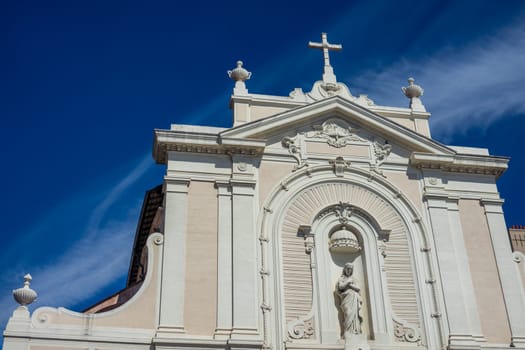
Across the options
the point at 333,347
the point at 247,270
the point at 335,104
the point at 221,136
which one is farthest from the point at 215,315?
the point at 335,104

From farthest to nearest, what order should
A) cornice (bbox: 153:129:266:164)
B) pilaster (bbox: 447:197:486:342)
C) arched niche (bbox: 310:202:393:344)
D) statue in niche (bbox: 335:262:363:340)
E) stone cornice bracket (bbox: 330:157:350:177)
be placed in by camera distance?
stone cornice bracket (bbox: 330:157:350:177)
cornice (bbox: 153:129:266:164)
pilaster (bbox: 447:197:486:342)
arched niche (bbox: 310:202:393:344)
statue in niche (bbox: 335:262:363:340)

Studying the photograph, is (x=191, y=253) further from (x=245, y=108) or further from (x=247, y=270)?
(x=245, y=108)

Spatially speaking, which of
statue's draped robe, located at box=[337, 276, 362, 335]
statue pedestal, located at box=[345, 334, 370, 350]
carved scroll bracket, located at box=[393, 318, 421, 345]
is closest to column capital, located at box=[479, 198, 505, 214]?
carved scroll bracket, located at box=[393, 318, 421, 345]

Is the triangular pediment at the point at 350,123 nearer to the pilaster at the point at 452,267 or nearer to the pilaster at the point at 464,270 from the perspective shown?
the pilaster at the point at 452,267

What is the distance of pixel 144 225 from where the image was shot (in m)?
23.1

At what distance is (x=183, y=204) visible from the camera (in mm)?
16938

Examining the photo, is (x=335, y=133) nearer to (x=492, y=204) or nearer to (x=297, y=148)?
(x=297, y=148)

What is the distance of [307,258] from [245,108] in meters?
3.87

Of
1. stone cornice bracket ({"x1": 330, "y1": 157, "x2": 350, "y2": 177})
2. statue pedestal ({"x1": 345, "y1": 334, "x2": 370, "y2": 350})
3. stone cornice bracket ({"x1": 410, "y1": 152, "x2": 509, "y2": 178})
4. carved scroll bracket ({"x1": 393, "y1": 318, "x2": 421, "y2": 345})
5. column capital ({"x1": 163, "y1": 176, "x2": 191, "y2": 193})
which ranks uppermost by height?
stone cornice bracket ({"x1": 410, "y1": 152, "x2": 509, "y2": 178})

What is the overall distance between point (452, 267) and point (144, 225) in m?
9.37

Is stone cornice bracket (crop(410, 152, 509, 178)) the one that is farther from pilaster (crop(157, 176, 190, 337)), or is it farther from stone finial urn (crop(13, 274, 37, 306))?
stone finial urn (crop(13, 274, 37, 306))

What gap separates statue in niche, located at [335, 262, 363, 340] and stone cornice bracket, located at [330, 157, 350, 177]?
91.5 inches

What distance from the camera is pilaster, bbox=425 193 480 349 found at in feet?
53.9

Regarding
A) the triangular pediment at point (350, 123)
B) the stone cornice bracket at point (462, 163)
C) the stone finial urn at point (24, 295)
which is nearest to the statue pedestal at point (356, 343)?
the stone cornice bracket at point (462, 163)
